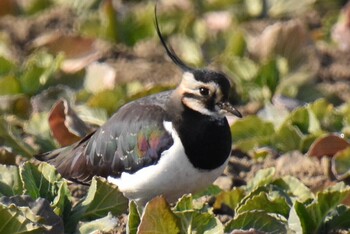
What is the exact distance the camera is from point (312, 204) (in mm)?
4973

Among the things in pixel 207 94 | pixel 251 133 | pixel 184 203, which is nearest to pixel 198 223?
pixel 184 203

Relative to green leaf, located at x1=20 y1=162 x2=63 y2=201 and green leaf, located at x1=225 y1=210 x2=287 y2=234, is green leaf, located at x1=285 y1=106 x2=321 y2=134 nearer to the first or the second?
green leaf, located at x1=225 y1=210 x2=287 y2=234

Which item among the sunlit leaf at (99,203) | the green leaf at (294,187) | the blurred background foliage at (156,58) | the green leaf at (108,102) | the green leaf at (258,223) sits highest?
the sunlit leaf at (99,203)

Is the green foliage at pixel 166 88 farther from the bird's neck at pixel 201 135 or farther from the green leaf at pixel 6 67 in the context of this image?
the bird's neck at pixel 201 135

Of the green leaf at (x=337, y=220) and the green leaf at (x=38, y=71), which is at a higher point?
the green leaf at (x=337, y=220)

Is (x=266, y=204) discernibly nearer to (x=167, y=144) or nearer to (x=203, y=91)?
(x=167, y=144)

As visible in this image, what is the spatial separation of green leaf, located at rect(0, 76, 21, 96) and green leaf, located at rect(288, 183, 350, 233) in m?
2.45

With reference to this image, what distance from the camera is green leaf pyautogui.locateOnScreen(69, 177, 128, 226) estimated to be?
16.1ft

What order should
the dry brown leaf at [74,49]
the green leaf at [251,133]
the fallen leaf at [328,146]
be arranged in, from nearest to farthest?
the fallen leaf at [328,146], the green leaf at [251,133], the dry brown leaf at [74,49]

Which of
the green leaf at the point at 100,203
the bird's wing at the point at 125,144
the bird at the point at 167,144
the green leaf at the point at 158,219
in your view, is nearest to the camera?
the green leaf at the point at 158,219

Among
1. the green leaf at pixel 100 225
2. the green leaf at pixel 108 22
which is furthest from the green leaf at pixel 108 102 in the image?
the green leaf at pixel 100 225

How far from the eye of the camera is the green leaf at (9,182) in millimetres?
5031

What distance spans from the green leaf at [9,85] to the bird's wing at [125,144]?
1247 millimetres

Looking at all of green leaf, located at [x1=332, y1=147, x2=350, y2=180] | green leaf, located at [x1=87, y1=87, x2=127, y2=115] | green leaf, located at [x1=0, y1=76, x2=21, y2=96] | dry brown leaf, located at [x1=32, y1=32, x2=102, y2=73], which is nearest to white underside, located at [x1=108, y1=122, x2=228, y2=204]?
green leaf, located at [x1=332, y1=147, x2=350, y2=180]
